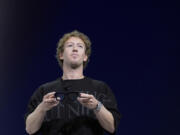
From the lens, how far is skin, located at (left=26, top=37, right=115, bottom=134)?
3.48ft

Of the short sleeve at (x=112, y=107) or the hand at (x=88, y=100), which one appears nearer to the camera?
the hand at (x=88, y=100)

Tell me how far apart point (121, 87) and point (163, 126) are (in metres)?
0.29

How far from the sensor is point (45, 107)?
1093 mm

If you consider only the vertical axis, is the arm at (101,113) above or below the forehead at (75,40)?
below

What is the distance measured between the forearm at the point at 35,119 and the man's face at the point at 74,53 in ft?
0.71

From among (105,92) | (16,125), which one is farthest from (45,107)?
(16,125)

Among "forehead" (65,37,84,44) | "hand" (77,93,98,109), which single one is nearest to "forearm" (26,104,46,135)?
"hand" (77,93,98,109)

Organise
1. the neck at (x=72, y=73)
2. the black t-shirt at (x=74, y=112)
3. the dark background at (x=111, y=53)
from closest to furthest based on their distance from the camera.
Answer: the black t-shirt at (x=74, y=112)
the neck at (x=72, y=73)
the dark background at (x=111, y=53)

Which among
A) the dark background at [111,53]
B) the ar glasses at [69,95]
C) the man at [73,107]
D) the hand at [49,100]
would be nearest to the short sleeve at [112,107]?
the man at [73,107]

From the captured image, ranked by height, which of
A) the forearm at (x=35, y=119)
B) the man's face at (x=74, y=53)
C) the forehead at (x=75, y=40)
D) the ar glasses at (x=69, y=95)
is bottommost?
the forearm at (x=35, y=119)

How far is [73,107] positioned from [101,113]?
0.12 metres

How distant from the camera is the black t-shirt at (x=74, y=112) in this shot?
116 cm

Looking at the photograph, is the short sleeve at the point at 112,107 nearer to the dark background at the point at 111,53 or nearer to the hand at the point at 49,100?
the hand at the point at 49,100

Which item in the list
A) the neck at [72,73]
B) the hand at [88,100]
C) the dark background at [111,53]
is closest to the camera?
the hand at [88,100]
